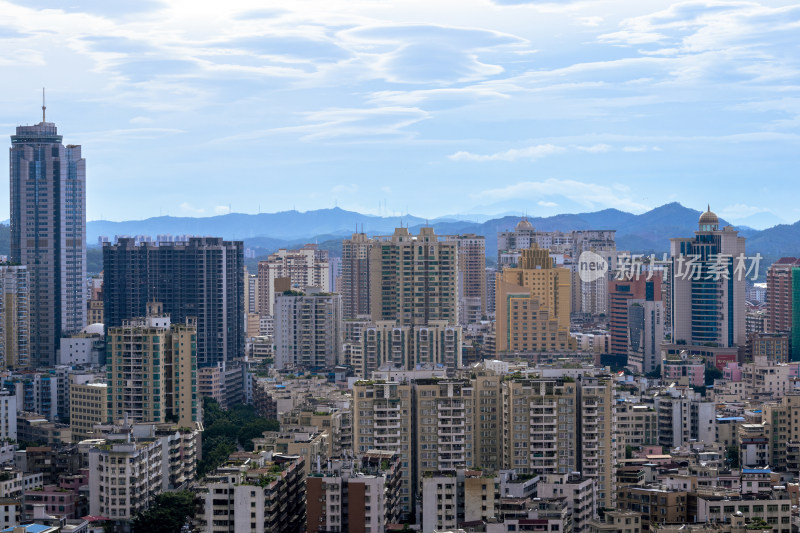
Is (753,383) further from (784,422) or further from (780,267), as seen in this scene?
(780,267)

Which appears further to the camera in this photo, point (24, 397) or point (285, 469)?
point (24, 397)

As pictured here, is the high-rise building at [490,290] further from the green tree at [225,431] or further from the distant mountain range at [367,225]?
the distant mountain range at [367,225]

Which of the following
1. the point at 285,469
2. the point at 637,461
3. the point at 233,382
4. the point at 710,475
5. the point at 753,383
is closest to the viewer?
the point at 285,469

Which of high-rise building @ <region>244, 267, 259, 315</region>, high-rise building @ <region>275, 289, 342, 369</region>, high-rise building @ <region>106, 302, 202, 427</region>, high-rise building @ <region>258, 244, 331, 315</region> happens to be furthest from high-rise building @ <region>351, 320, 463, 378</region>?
high-rise building @ <region>244, 267, 259, 315</region>

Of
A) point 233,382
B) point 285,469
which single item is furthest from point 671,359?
point 285,469

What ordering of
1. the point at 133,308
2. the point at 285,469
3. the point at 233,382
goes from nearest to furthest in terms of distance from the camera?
1. the point at 285,469
2. the point at 233,382
3. the point at 133,308

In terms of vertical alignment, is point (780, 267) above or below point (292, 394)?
above

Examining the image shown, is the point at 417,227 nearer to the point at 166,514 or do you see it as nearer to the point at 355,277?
the point at 355,277

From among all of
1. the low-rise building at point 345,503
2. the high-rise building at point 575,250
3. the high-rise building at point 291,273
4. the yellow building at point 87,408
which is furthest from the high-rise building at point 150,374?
the high-rise building at point 291,273

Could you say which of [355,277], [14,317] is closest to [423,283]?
[355,277]
